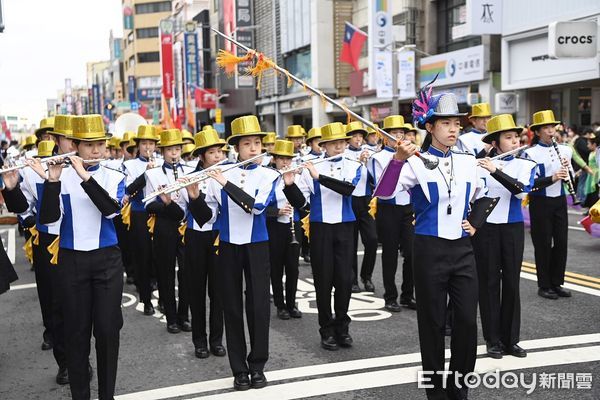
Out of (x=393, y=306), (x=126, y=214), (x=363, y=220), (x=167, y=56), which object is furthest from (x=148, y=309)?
(x=167, y=56)

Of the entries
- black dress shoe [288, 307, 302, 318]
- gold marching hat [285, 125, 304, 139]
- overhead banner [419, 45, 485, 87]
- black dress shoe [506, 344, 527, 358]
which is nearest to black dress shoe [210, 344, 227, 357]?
black dress shoe [288, 307, 302, 318]

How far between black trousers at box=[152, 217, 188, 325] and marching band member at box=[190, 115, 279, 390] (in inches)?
74.9

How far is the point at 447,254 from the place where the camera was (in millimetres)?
4992

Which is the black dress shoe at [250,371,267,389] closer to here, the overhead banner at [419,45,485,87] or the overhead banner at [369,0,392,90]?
the overhead banner at [419,45,485,87]

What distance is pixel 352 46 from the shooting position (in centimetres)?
3338

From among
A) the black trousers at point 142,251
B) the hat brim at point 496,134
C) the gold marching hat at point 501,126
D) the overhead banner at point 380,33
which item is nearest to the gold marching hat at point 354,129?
the hat brim at point 496,134

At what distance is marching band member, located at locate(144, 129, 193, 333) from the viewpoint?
7.70 m

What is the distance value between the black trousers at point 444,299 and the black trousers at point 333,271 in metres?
1.81

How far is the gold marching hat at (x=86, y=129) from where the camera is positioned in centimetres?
518

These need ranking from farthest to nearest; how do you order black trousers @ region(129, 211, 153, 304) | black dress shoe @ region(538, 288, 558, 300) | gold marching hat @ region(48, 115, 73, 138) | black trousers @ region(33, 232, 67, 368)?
black trousers @ region(129, 211, 153, 304)
black dress shoe @ region(538, 288, 558, 300)
black trousers @ region(33, 232, 67, 368)
gold marching hat @ region(48, 115, 73, 138)

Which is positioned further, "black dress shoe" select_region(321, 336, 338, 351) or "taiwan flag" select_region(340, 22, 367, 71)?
"taiwan flag" select_region(340, 22, 367, 71)

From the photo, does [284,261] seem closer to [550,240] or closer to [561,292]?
[550,240]

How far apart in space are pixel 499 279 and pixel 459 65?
67.3 ft

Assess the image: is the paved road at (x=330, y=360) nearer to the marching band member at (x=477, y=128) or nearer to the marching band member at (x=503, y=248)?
the marching band member at (x=503, y=248)
